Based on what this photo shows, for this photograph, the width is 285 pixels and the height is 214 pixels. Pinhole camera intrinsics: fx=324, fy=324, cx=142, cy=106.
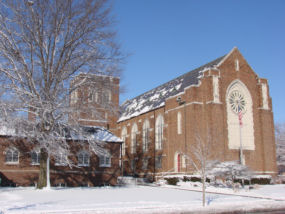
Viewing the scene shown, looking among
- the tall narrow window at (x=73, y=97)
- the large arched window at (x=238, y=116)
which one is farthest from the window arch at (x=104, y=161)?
the large arched window at (x=238, y=116)

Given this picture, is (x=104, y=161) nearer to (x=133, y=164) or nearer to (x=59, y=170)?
(x=59, y=170)

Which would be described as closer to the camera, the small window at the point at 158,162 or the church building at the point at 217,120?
the church building at the point at 217,120

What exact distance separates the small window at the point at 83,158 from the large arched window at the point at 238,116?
618 inches

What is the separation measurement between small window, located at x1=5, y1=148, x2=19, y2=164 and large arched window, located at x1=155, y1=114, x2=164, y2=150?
1881cm

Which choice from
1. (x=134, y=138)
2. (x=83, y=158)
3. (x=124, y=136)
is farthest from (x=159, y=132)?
(x=83, y=158)

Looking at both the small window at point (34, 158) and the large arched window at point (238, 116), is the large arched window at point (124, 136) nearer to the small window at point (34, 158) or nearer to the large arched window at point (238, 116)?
the large arched window at point (238, 116)

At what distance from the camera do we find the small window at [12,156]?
88.3 ft

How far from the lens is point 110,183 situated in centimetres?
3095

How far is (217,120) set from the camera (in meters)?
35.1

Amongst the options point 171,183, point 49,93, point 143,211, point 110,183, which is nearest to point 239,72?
point 171,183

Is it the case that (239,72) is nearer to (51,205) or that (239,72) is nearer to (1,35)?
(1,35)

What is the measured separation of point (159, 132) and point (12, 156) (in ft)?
64.5

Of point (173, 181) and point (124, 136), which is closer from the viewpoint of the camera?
point (173, 181)

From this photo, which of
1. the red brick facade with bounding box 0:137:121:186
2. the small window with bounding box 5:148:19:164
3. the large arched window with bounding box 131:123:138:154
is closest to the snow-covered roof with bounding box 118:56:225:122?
the large arched window with bounding box 131:123:138:154
